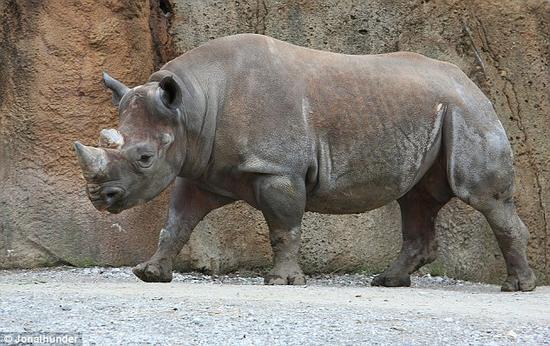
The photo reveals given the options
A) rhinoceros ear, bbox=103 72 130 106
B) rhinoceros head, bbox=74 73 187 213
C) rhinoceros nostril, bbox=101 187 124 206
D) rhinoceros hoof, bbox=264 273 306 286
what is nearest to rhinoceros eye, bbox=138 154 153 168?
rhinoceros head, bbox=74 73 187 213

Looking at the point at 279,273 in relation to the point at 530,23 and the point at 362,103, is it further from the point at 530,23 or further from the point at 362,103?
the point at 530,23

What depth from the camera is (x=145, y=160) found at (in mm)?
8570

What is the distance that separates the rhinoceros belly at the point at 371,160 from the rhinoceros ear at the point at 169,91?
1221mm

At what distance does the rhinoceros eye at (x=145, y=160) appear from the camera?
28.0 feet

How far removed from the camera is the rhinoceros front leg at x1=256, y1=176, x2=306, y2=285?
8812 mm

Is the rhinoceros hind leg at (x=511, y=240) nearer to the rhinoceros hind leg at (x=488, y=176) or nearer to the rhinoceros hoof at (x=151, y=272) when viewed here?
the rhinoceros hind leg at (x=488, y=176)

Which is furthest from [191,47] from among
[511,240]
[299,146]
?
[511,240]

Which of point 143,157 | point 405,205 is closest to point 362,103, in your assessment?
point 405,205

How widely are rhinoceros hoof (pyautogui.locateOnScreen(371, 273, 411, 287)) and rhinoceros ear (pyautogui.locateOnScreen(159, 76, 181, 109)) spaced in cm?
257

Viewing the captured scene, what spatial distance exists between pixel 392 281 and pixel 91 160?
306 centimetres

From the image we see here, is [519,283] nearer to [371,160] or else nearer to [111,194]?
[371,160]

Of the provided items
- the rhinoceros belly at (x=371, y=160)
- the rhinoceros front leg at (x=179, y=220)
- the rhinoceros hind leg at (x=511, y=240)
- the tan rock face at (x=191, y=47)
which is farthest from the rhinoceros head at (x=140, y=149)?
the rhinoceros hind leg at (x=511, y=240)

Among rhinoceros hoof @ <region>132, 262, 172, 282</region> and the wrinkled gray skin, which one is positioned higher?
the wrinkled gray skin

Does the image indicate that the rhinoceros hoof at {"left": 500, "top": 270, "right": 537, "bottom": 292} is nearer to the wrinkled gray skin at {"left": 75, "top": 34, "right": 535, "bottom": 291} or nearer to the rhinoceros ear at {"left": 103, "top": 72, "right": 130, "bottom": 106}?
the wrinkled gray skin at {"left": 75, "top": 34, "right": 535, "bottom": 291}
